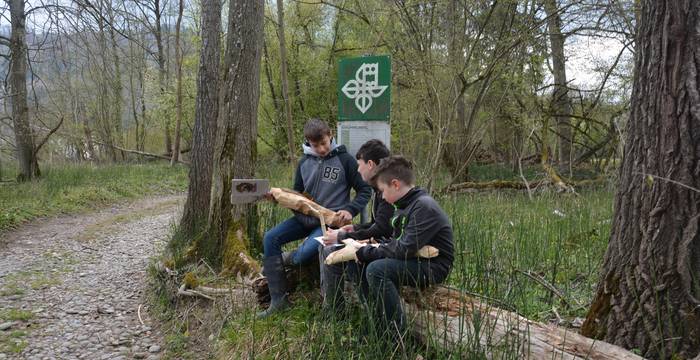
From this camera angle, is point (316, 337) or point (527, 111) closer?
point (316, 337)

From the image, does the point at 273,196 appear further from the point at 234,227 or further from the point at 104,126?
the point at 104,126

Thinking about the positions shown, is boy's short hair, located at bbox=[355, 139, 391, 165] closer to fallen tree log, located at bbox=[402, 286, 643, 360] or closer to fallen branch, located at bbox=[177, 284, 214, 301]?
fallen tree log, located at bbox=[402, 286, 643, 360]

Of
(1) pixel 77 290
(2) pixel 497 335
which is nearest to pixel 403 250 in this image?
(2) pixel 497 335

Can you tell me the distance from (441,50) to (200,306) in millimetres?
6372

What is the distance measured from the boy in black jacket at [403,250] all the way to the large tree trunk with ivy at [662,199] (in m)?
0.80

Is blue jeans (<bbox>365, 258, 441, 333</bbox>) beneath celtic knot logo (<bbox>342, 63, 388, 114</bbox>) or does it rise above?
beneath

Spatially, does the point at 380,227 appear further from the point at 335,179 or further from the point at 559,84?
the point at 559,84

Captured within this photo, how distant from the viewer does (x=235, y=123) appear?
4496mm

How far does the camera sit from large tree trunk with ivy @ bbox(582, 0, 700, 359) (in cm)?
198

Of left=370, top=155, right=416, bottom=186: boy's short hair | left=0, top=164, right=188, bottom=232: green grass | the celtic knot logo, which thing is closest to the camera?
left=370, top=155, right=416, bottom=186: boy's short hair

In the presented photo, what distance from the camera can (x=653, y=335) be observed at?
2.08m

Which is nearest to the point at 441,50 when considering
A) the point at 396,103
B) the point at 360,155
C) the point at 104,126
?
the point at 396,103

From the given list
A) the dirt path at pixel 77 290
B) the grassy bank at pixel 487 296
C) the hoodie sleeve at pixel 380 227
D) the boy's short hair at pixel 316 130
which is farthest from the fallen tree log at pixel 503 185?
A: the hoodie sleeve at pixel 380 227

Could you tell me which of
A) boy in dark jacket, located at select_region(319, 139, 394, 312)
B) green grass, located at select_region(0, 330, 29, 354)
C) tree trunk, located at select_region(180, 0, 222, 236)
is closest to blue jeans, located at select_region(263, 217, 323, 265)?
boy in dark jacket, located at select_region(319, 139, 394, 312)
